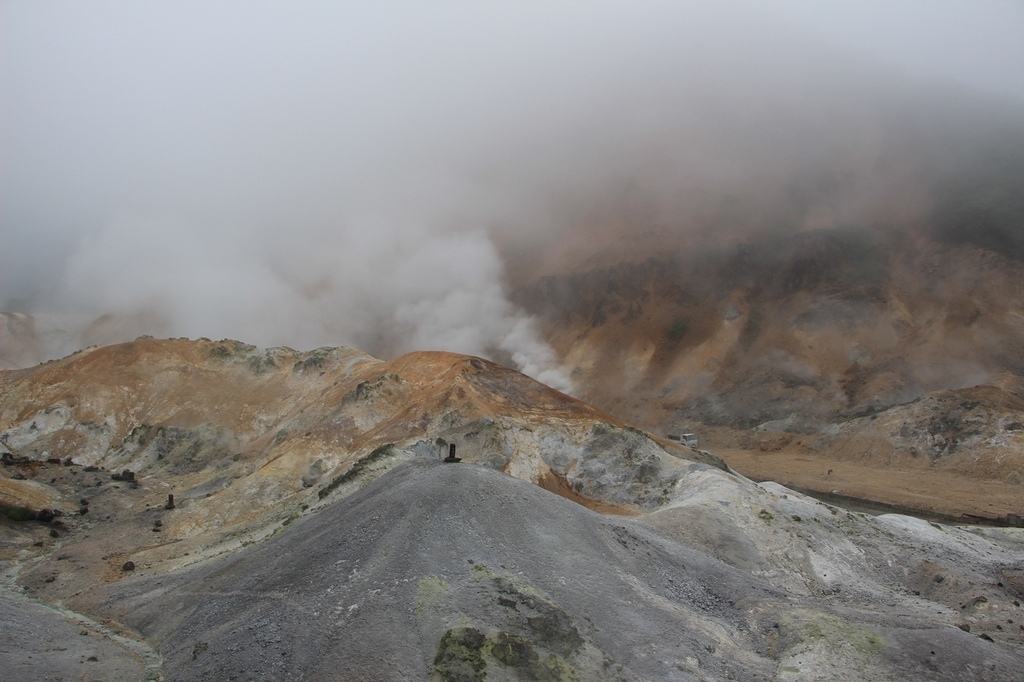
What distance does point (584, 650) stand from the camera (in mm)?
13656

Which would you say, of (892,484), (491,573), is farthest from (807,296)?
(491,573)

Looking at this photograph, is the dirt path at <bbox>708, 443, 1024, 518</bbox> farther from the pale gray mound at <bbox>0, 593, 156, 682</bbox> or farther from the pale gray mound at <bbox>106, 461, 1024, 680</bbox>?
the pale gray mound at <bbox>0, 593, 156, 682</bbox>

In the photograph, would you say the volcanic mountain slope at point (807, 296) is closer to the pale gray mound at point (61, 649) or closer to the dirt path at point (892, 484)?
the dirt path at point (892, 484)

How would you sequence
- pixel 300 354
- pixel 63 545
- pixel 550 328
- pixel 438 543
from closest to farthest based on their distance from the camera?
pixel 438 543
pixel 63 545
pixel 300 354
pixel 550 328

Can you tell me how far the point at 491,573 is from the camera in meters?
15.4

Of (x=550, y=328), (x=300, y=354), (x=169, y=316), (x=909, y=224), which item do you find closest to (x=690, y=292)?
(x=550, y=328)

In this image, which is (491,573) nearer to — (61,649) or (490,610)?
(490,610)

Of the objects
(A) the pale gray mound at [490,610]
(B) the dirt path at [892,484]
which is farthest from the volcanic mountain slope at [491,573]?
(B) the dirt path at [892,484]

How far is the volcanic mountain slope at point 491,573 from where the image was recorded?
13766 millimetres

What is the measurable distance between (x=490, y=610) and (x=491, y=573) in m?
1.35

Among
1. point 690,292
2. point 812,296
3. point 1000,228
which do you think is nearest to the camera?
point 1000,228

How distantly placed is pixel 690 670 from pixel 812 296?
7602cm

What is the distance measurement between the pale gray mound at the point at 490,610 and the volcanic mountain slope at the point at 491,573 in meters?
0.06

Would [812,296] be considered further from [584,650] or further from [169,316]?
[169,316]
